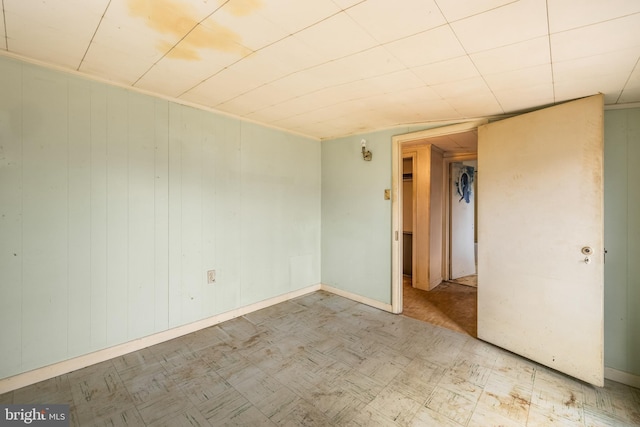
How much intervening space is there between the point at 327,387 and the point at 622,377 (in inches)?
88.9

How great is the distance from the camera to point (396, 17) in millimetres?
1276

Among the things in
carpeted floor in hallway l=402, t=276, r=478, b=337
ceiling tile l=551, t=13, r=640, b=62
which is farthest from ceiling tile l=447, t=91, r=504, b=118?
carpeted floor in hallway l=402, t=276, r=478, b=337

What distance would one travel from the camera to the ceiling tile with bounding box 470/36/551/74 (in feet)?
4.69

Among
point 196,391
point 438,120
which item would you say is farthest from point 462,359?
point 438,120

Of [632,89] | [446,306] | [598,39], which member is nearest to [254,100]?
[598,39]

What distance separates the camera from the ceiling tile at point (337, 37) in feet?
4.38

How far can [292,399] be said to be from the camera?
5.83 ft

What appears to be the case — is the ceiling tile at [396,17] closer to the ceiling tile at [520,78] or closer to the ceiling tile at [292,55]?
the ceiling tile at [292,55]

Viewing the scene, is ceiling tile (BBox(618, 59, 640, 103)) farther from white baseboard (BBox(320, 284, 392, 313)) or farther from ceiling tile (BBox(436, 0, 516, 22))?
white baseboard (BBox(320, 284, 392, 313))

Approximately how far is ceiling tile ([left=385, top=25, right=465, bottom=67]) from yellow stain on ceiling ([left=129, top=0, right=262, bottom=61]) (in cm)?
81

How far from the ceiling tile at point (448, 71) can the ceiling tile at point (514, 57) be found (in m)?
0.05

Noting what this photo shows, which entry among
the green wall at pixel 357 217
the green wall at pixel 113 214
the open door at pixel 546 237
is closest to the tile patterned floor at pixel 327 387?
the open door at pixel 546 237

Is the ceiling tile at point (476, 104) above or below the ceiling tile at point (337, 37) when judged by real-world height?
below

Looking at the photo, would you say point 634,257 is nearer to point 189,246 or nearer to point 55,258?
point 189,246
